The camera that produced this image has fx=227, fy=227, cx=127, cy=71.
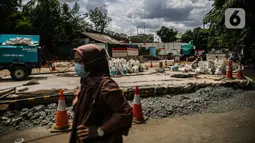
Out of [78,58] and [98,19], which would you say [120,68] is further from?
[98,19]

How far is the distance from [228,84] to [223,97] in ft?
4.01

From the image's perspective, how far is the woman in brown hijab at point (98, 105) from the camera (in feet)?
6.07

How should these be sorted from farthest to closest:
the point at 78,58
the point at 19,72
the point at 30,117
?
the point at 19,72 → the point at 30,117 → the point at 78,58

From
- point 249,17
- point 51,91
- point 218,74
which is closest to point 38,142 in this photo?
point 51,91

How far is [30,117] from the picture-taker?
5645 millimetres

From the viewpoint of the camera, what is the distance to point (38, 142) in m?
4.33

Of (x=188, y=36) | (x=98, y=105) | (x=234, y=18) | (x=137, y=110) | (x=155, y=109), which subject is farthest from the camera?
(x=188, y=36)

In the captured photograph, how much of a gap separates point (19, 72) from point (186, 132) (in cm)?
930

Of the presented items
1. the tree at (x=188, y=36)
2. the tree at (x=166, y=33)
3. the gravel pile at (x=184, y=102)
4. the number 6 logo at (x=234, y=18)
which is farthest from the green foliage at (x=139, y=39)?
the gravel pile at (x=184, y=102)

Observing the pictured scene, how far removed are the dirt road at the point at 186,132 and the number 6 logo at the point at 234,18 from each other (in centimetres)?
1382

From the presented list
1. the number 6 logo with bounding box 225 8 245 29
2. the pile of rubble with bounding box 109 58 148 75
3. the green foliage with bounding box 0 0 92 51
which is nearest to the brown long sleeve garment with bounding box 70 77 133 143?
the pile of rubble with bounding box 109 58 148 75

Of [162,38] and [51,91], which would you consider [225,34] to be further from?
[162,38]

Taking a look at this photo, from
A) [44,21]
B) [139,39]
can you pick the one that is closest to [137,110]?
[44,21]

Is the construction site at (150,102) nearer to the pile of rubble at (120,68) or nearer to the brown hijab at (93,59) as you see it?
the brown hijab at (93,59)
